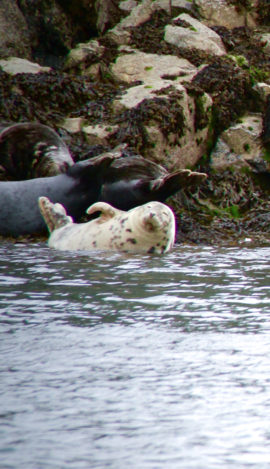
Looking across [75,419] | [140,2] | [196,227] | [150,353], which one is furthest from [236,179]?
[75,419]

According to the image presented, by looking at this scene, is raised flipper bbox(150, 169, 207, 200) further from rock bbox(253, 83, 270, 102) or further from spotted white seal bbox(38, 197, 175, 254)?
rock bbox(253, 83, 270, 102)

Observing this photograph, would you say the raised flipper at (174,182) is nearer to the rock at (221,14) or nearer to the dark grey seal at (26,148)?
the dark grey seal at (26,148)

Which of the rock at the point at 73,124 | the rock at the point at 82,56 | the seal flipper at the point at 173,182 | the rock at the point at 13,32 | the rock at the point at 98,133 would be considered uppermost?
the rock at the point at 13,32

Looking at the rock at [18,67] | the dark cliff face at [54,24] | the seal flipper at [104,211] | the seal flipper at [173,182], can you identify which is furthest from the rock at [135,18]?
the seal flipper at [104,211]

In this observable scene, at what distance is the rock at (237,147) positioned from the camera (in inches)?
357

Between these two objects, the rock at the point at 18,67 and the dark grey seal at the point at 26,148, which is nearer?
the dark grey seal at the point at 26,148

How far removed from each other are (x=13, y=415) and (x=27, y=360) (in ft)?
1.87

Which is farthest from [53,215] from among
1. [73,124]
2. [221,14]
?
[221,14]

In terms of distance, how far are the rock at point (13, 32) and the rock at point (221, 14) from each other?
106 inches

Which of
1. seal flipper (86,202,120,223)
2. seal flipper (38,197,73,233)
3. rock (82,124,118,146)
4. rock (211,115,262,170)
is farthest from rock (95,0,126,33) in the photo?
seal flipper (86,202,120,223)

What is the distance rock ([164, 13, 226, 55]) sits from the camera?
10641 mm

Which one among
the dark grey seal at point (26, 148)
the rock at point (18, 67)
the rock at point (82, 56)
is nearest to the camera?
the dark grey seal at point (26, 148)

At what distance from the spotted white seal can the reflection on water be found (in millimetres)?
1152

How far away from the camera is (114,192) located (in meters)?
7.17
